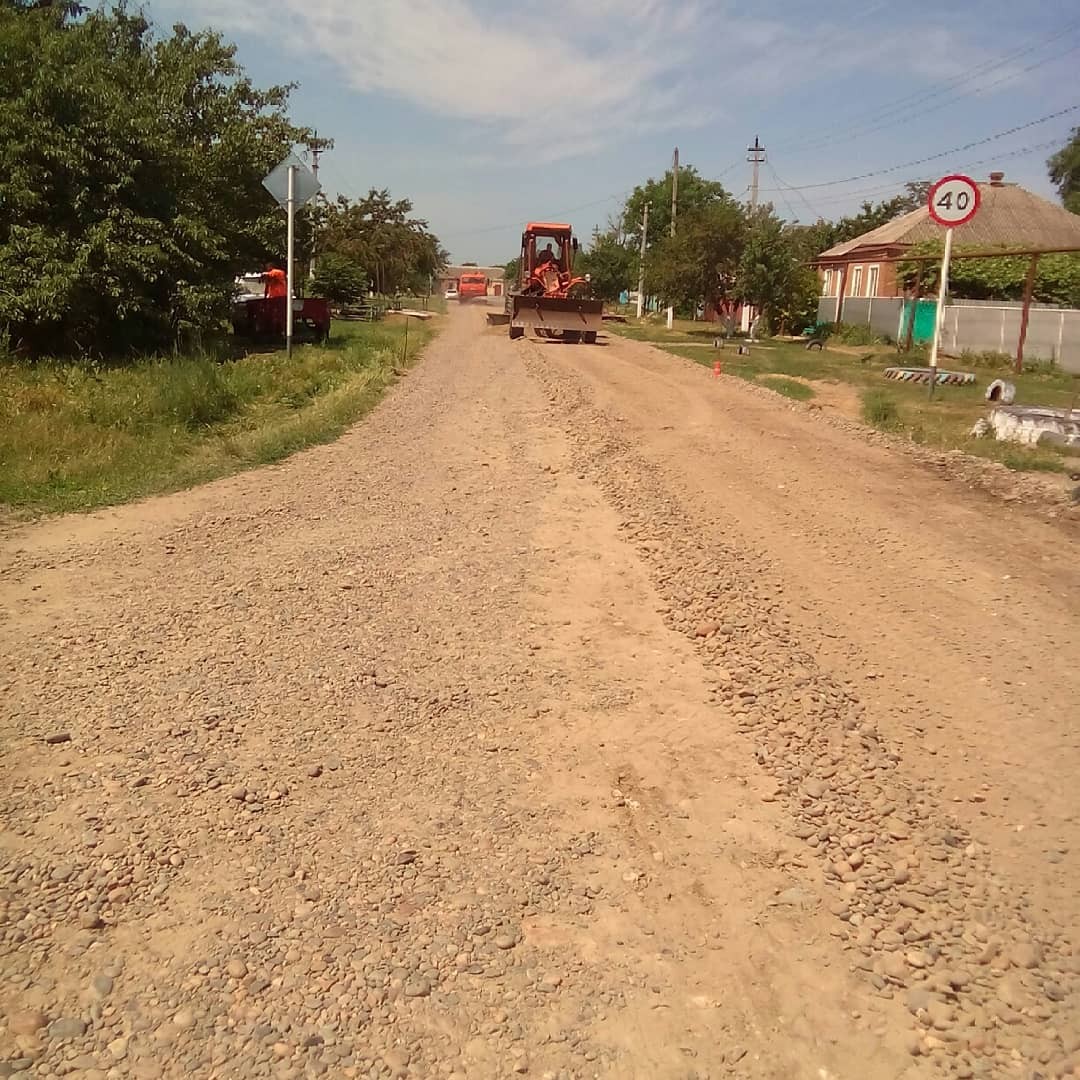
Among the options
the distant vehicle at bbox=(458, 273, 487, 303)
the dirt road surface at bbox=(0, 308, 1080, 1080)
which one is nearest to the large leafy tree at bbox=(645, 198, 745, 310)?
the dirt road surface at bbox=(0, 308, 1080, 1080)

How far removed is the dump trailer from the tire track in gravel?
24.3 meters

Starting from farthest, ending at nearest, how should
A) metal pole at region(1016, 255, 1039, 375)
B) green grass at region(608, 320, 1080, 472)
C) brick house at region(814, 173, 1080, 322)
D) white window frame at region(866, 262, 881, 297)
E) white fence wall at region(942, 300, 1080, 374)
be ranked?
white window frame at region(866, 262, 881, 297)
brick house at region(814, 173, 1080, 322)
white fence wall at region(942, 300, 1080, 374)
metal pole at region(1016, 255, 1039, 375)
green grass at region(608, 320, 1080, 472)

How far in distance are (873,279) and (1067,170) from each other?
4234 centimetres

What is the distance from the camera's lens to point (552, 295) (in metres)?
31.2

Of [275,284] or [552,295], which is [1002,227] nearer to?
[552,295]

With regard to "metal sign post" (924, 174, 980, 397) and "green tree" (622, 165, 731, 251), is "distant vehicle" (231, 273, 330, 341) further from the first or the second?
"green tree" (622, 165, 731, 251)

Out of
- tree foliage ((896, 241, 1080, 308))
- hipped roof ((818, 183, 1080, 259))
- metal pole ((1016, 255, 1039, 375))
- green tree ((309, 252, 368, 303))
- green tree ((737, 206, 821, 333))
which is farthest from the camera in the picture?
hipped roof ((818, 183, 1080, 259))

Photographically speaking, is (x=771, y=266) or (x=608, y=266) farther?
(x=608, y=266)

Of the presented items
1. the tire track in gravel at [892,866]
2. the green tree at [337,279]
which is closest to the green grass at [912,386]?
the tire track in gravel at [892,866]

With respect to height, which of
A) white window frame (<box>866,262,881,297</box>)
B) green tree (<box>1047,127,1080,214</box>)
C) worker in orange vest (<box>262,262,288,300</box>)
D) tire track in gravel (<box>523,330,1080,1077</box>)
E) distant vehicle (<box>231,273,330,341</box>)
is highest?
green tree (<box>1047,127,1080,214</box>)

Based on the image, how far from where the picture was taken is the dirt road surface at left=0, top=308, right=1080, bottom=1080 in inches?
107

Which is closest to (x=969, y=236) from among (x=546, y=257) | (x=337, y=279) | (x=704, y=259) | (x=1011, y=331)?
(x=704, y=259)

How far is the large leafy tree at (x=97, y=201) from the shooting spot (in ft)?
50.9

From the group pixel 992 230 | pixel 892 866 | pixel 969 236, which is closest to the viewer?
pixel 892 866
